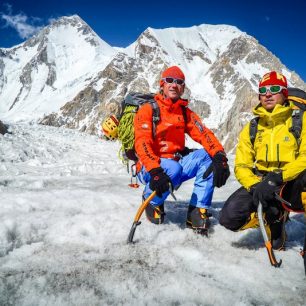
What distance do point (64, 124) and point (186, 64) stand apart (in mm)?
74340

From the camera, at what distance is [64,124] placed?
17562cm

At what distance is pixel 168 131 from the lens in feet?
15.8

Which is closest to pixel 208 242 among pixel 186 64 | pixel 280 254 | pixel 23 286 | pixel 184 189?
pixel 280 254

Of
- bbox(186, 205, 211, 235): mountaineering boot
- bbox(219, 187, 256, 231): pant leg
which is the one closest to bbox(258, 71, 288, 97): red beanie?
bbox(219, 187, 256, 231): pant leg

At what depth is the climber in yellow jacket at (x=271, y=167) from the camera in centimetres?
367

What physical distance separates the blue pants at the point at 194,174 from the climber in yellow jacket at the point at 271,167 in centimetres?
50

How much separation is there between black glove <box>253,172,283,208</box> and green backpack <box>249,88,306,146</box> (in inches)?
22.5

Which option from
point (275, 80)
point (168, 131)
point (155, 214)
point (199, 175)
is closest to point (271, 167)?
point (199, 175)

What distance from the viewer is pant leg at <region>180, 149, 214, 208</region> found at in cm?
452

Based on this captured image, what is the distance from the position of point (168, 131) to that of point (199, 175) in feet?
2.47

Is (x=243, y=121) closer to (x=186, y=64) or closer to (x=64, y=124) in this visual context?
(x=186, y=64)

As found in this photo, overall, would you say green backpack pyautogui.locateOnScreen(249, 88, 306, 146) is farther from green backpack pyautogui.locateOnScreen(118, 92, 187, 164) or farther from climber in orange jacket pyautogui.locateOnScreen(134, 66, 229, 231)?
green backpack pyautogui.locateOnScreen(118, 92, 187, 164)

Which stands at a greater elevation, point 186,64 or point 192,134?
point 186,64

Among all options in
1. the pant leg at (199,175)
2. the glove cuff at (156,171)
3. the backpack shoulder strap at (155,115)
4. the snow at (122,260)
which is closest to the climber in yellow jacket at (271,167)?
the snow at (122,260)
